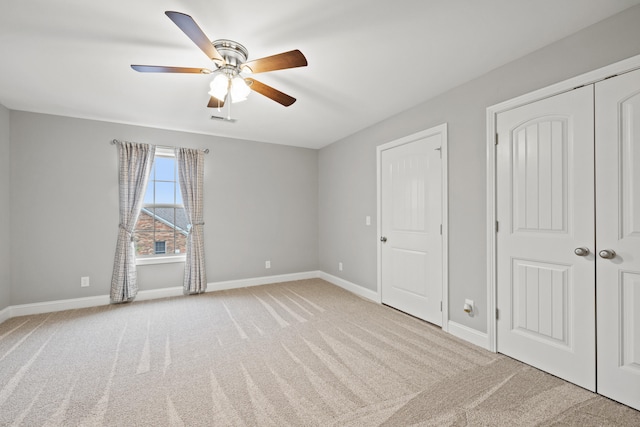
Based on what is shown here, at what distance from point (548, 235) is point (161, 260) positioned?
15.0 ft

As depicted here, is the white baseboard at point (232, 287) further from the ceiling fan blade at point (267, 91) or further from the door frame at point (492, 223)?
the ceiling fan blade at point (267, 91)

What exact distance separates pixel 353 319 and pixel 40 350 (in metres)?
2.99

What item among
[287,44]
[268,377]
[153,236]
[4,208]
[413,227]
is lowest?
[268,377]

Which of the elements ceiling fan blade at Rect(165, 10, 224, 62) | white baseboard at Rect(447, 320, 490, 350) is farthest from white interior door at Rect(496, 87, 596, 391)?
ceiling fan blade at Rect(165, 10, 224, 62)

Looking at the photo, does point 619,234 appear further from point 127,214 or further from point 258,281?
point 127,214

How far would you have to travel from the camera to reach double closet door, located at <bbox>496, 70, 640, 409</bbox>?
1768 millimetres

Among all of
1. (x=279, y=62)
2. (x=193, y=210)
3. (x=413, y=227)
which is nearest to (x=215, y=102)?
(x=279, y=62)

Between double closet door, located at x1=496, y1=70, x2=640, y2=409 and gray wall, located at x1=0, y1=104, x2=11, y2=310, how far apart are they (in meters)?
5.25

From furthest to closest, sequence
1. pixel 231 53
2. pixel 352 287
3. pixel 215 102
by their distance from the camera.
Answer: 1. pixel 352 287
2. pixel 215 102
3. pixel 231 53

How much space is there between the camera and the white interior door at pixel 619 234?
174cm

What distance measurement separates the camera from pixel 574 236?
1.99 metres

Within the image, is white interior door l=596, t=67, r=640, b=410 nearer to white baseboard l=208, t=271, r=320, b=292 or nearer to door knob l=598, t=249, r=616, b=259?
door knob l=598, t=249, r=616, b=259

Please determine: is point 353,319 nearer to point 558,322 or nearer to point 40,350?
point 558,322

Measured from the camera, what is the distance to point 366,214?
4.14 meters
